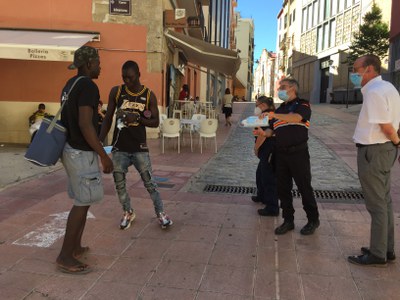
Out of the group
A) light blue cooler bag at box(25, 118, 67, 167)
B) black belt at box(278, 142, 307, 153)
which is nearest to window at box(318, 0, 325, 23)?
black belt at box(278, 142, 307, 153)

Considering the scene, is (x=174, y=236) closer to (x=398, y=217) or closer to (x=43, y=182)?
(x=398, y=217)

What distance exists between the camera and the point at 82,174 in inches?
128

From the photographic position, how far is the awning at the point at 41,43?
9625mm

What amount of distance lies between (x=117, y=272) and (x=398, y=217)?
3469 millimetres

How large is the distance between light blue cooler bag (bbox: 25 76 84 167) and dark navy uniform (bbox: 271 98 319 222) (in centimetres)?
207

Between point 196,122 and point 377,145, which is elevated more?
point 377,145

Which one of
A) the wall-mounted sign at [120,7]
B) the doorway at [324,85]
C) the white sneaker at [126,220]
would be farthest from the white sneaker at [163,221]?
the doorway at [324,85]

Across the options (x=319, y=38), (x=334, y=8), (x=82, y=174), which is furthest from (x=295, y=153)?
(x=319, y=38)

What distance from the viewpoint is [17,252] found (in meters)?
3.73

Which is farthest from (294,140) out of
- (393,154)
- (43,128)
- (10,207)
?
(10,207)

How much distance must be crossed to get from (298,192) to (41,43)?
747cm

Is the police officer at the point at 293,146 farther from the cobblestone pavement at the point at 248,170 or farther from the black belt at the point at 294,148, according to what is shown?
the cobblestone pavement at the point at 248,170

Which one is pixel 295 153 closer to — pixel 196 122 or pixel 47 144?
pixel 47 144

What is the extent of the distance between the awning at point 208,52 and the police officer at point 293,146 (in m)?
8.79
